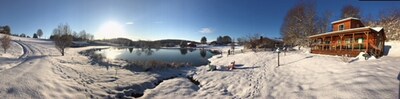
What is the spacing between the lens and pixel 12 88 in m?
8.91

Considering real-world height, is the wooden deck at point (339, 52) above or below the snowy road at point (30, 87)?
above

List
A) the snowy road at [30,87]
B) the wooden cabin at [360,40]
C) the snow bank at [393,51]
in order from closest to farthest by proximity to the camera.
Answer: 1. the snowy road at [30,87]
2. the snow bank at [393,51]
3. the wooden cabin at [360,40]

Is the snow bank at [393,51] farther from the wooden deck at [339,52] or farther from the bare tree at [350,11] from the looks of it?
the bare tree at [350,11]

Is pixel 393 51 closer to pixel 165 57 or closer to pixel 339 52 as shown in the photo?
pixel 339 52

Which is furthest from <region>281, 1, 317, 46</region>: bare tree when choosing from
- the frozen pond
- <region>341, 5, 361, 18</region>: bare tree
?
the frozen pond

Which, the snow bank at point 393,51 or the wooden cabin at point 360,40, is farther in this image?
the wooden cabin at point 360,40

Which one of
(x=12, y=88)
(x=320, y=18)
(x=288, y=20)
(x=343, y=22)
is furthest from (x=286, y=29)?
(x=12, y=88)

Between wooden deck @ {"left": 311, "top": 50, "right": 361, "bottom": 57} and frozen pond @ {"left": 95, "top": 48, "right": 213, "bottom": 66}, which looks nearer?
wooden deck @ {"left": 311, "top": 50, "right": 361, "bottom": 57}

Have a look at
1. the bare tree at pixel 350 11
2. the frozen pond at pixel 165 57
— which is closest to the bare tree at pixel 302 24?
the bare tree at pixel 350 11

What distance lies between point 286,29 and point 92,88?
40.5m

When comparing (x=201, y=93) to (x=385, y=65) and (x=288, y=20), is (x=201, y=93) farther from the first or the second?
(x=288, y=20)

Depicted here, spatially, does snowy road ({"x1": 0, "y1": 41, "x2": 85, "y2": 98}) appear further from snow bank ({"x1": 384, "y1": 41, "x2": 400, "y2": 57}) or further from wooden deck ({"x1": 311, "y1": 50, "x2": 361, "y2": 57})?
snow bank ({"x1": 384, "y1": 41, "x2": 400, "y2": 57})

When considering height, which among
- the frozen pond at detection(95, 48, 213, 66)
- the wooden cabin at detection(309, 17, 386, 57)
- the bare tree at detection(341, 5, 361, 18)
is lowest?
the frozen pond at detection(95, 48, 213, 66)

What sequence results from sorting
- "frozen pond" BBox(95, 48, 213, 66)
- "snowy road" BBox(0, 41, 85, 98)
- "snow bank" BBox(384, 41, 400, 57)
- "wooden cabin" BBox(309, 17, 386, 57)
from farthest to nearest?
"frozen pond" BBox(95, 48, 213, 66)
"wooden cabin" BBox(309, 17, 386, 57)
"snow bank" BBox(384, 41, 400, 57)
"snowy road" BBox(0, 41, 85, 98)
